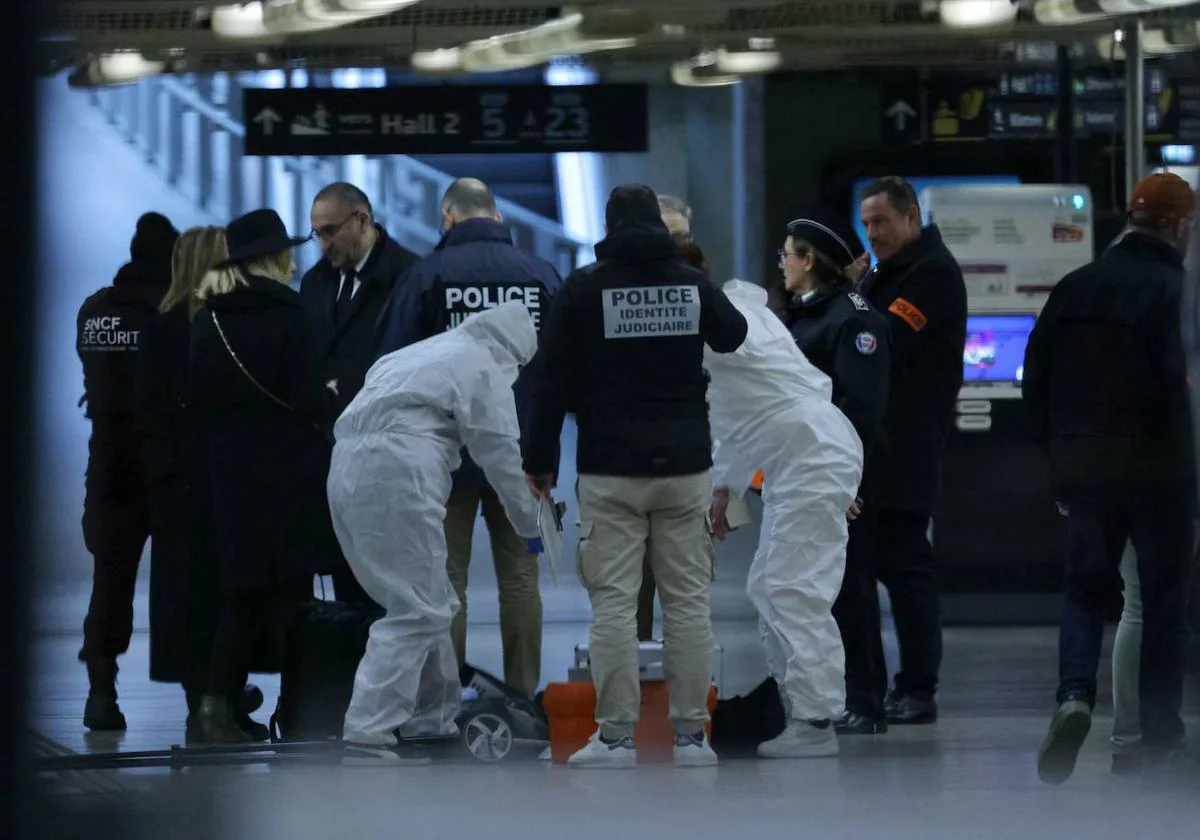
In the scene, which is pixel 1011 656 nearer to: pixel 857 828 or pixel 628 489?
pixel 628 489

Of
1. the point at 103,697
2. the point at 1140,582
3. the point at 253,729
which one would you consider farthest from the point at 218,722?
the point at 1140,582

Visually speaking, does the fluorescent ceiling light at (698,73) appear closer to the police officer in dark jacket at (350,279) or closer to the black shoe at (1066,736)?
the police officer in dark jacket at (350,279)

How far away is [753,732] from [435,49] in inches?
171

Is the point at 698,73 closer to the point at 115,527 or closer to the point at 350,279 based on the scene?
the point at 350,279

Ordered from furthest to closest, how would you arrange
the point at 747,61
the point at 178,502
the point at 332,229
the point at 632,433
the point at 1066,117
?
the point at 747,61 → the point at 1066,117 → the point at 332,229 → the point at 178,502 → the point at 632,433

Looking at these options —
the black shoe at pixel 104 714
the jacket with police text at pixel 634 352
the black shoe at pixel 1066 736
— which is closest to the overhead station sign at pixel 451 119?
the black shoe at pixel 104 714

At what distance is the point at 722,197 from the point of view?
10.7 meters

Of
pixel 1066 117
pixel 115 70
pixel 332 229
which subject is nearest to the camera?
pixel 115 70

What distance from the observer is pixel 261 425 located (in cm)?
537

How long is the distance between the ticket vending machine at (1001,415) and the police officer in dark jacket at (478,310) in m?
2.86

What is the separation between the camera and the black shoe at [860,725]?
18.7ft

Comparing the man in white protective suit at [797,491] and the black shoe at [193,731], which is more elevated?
the man in white protective suit at [797,491]

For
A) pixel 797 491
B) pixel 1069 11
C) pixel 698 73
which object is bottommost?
pixel 797 491

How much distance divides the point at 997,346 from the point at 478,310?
3200 mm
